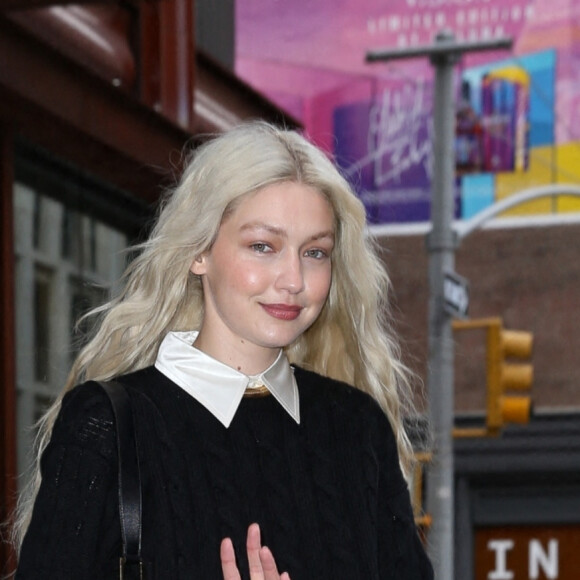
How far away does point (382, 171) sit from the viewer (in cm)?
2434

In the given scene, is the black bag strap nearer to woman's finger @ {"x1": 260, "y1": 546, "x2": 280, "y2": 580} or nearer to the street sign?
woman's finger @ {"x1": 260, "y1": 546, "x2": 280, "y2": 580}

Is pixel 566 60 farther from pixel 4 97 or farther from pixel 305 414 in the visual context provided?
pixel 305 414

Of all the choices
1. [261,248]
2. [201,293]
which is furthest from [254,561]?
[201,293]

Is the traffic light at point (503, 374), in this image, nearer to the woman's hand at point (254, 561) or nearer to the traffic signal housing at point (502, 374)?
the traffic signal housing at point (502, 374)

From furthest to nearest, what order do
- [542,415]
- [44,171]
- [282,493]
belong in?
1. [542,415]
2. [44,171]
3. [282,493]

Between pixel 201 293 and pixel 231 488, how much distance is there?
615 mm

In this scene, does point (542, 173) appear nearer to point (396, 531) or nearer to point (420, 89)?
point (420, 89)

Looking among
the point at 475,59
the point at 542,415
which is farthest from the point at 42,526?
the point at 475,59

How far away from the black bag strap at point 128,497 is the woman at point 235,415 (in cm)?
3

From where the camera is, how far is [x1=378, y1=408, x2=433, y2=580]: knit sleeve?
3252 millimetres

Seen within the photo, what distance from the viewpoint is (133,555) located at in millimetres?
2801

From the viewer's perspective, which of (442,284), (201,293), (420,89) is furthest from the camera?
(420,89)

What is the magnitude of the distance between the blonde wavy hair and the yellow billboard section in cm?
2017

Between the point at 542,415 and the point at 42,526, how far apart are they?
63.6ft
